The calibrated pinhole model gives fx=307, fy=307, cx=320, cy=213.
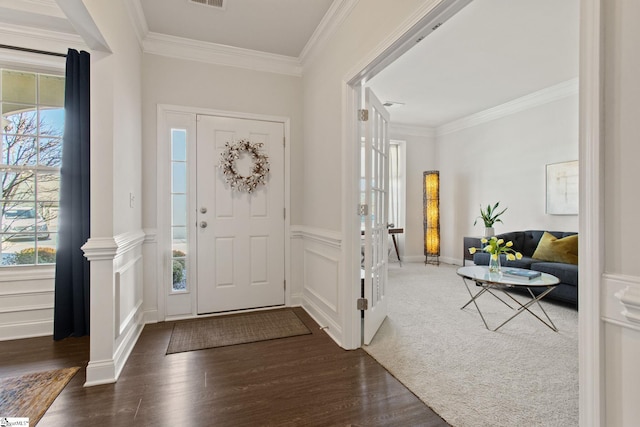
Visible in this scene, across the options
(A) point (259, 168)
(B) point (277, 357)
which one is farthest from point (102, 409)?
(A) point (259, 168)

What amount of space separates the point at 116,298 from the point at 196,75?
7.67ft

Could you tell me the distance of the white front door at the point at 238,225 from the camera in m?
3.27

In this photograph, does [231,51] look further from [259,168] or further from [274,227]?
[274,227]

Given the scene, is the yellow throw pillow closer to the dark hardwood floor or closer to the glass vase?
the glass vase

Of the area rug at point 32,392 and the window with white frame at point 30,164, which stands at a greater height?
the window with white frame at point 30,164

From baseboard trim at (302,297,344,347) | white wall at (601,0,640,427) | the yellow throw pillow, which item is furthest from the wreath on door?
the yellow throw pillow

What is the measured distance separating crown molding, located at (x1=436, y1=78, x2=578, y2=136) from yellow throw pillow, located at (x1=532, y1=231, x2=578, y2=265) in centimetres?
203

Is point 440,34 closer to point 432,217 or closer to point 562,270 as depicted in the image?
point 562,270

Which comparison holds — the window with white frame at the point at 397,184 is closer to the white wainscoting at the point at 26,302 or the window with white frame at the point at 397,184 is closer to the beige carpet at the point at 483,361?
the beige carpet at the point at 483,361

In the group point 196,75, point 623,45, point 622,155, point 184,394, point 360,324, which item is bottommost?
point 184,394

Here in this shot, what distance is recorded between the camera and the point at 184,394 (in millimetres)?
1896

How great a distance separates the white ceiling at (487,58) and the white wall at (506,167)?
1.51ft

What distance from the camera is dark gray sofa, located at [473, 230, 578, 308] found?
11.2 ft

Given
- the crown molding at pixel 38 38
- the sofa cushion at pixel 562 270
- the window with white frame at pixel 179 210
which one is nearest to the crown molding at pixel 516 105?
the sofa cushion at pixel 562 270
